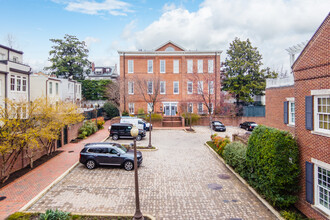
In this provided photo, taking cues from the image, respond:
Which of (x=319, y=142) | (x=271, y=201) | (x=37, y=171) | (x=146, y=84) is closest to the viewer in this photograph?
(x=319, y=142)

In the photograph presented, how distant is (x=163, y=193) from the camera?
10398 millimetres

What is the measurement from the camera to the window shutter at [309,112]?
8.13 meters

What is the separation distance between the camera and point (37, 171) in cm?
1302

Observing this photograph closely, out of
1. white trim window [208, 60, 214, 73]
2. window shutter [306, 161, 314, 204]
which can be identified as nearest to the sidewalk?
window shutter [306, 161, 314, 204]

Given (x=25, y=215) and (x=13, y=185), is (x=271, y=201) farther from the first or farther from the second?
(x=13, y=185)

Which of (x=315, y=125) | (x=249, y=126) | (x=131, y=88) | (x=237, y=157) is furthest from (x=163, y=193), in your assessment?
(x=131, y=88)

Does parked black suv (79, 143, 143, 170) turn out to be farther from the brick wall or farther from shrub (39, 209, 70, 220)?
the brick wall

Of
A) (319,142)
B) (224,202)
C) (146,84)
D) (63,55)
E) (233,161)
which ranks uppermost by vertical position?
(63,55)

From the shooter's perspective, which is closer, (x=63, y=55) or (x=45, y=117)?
(x=45, y=117)

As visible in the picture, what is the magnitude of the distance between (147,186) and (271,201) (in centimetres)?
607

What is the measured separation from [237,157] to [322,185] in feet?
17.9

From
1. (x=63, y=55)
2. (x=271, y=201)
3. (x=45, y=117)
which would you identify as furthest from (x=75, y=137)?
(x=63, y=55)

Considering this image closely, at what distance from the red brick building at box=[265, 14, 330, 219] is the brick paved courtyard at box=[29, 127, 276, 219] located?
1.83 metres

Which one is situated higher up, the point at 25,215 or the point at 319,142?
the point at 319,142
